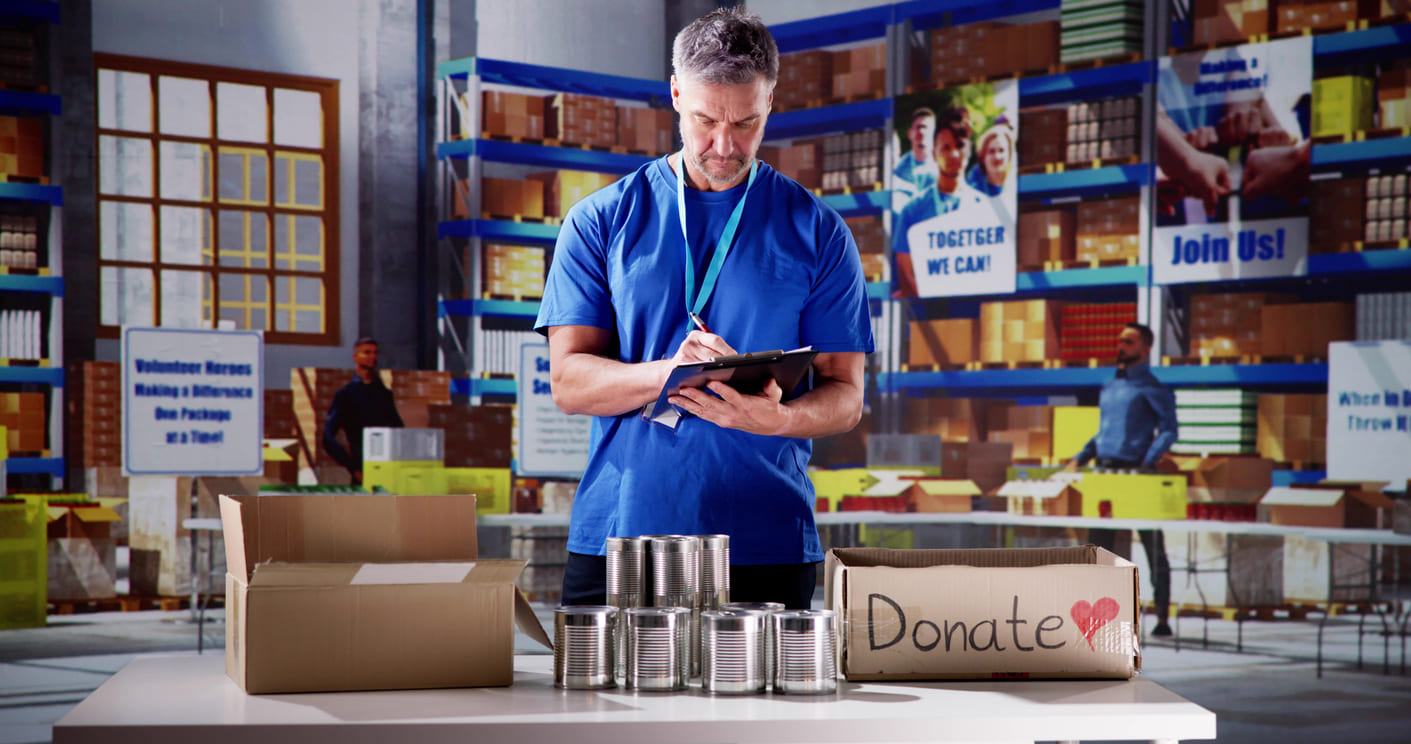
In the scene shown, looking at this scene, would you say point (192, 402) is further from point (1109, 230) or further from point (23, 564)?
point (1109, 230)

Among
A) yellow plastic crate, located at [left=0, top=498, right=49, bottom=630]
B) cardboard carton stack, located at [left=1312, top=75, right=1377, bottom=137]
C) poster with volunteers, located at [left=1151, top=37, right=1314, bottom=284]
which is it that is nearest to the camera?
yellow plastic crate, located at [left=0, top=498, right=49, bottom=630]

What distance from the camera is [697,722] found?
1.20m

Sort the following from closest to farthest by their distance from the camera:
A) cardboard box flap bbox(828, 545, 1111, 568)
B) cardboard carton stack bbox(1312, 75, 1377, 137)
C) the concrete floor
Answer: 1. cardboard box flap bbox(828, 545, 1111, 568)
2. the concrete floor
3. cardboard carton stack bbox(1312, 75, 1377, 137)

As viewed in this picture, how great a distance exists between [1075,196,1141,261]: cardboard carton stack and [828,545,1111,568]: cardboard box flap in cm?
530

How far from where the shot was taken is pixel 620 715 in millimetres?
1221

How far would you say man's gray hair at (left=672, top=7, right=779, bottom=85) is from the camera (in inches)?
62.4

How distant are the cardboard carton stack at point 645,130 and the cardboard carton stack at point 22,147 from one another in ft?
9.90

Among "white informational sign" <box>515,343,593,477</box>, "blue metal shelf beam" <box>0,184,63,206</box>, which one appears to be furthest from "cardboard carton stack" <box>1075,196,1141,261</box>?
"blue metal shelf beam" <box>0,184,63,206</box>

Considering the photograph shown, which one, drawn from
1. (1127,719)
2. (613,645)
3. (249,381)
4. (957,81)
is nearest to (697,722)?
(613,645)

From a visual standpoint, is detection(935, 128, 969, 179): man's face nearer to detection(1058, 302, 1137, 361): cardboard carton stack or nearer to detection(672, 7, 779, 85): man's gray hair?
detection(1058, 302, 1137, 361): cardboard carton stack

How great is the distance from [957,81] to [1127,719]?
613cm

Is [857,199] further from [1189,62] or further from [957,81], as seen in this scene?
[1189,62]

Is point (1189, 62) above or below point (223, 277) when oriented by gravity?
above

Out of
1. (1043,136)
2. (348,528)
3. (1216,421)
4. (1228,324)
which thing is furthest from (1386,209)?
(348,528)
